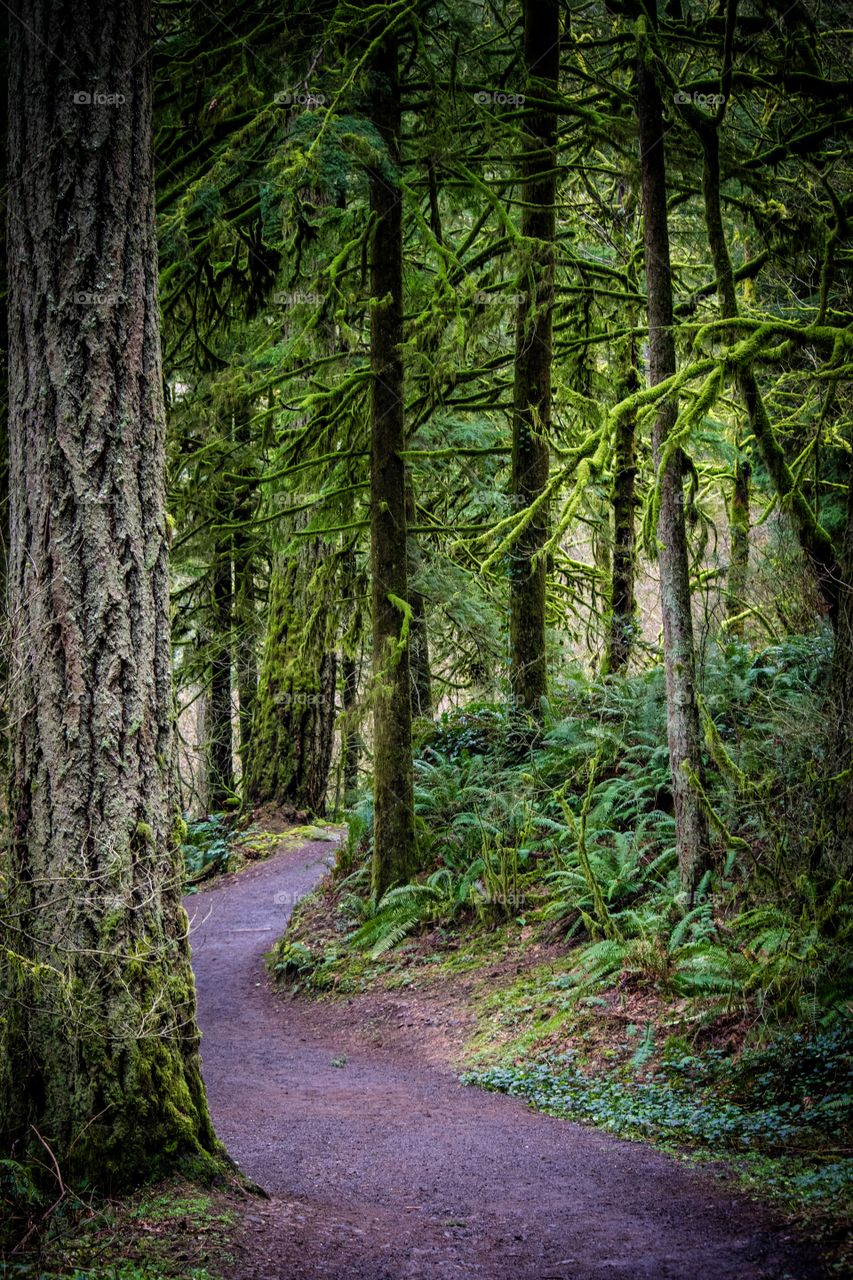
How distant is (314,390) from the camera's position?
12.0 m

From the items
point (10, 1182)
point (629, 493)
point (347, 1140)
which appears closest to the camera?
point (10, 1182)

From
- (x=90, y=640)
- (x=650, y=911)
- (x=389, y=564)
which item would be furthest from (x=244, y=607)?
(x=90, y=640)

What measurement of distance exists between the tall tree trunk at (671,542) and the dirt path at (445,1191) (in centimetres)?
249

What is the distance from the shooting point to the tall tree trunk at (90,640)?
397cm

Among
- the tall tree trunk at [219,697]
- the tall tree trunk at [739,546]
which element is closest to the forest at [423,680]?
the tall tree trunk at [739,546]

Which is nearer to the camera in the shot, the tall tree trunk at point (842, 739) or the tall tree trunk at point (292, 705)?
the tall tree trunk at point (842, 739)

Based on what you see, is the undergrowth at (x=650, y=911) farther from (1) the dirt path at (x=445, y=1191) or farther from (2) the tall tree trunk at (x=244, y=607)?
(2) the tall tree trunk at (x=244, y=607)

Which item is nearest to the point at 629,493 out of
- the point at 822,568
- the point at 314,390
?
the point at 314,390

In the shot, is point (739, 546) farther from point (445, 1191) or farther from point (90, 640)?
point (90, 640)

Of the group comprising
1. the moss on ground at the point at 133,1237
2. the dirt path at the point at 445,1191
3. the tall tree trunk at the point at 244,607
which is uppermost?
the tall tree trunk at the point at 244,607

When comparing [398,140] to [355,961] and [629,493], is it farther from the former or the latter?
[355,961]

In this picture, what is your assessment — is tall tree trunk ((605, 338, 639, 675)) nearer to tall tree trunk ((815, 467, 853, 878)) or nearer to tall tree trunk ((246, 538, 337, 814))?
tall tree trunk ((246, 538, 337, 814))

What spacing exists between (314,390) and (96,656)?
8.39m

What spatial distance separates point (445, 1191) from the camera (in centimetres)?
473
